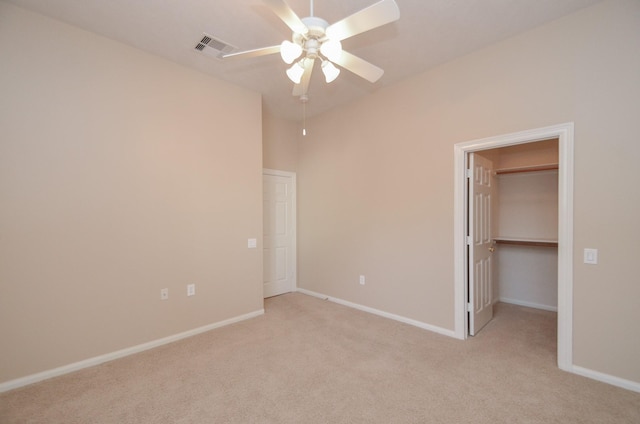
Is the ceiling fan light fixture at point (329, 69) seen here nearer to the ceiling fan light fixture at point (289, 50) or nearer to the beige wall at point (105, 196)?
the ceiling fan light fixture at point (289, 50)

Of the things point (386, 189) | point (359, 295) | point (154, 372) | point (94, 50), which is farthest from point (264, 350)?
point (94, 50)

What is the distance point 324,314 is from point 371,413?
194 centimetres

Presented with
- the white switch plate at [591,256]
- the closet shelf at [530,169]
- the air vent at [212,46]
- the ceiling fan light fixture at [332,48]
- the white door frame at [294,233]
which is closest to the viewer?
the ceiling fan light fixture at [332,48]

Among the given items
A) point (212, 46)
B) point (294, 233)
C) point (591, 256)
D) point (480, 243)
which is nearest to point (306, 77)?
point (212, 46)

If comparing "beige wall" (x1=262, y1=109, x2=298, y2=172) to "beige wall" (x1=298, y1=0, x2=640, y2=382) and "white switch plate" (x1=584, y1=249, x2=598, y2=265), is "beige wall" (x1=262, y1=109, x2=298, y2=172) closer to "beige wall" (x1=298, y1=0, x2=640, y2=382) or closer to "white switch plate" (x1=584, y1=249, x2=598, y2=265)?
"beige wall" (x1=298, y1=0, x2=640, y2=382)

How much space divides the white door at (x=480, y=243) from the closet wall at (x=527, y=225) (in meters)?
0.72

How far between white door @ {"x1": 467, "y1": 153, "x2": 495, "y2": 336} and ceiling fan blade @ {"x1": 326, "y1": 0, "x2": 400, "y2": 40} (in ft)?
6.74

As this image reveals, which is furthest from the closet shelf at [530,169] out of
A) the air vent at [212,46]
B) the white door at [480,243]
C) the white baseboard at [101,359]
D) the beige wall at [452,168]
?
the white baseboard at [101,359]

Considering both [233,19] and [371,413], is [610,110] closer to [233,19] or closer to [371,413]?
[371,413]

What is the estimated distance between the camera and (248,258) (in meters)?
3.76

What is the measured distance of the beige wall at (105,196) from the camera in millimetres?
2266

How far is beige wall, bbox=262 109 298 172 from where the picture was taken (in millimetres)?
4570

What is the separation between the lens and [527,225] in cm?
408

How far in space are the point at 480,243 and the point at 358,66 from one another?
2.50 metres
